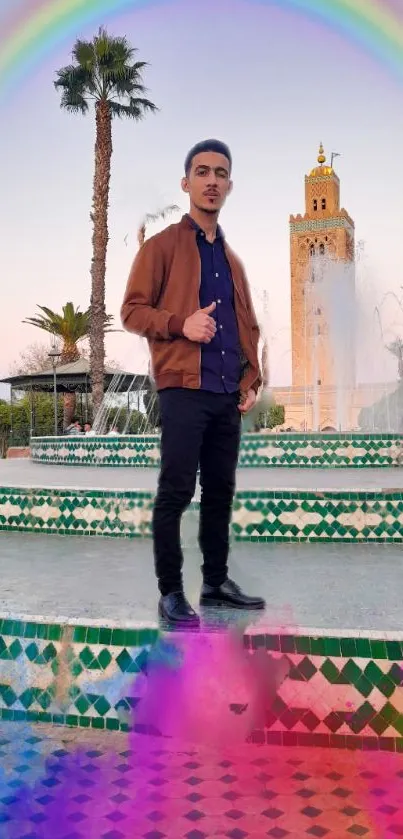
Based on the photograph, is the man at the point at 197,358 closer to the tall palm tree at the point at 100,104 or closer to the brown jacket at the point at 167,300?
the brown jacket at the point at 167,300

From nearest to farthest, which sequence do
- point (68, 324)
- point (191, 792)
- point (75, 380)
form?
point (191, 792) < point (75, 380) < point (68, 324)

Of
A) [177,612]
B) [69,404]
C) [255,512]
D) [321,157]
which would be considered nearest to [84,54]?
[69,404]

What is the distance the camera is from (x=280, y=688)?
6.53 ft

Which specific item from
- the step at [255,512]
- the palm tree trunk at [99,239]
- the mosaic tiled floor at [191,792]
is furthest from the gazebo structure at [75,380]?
the mosaic tiled floor at [191,792]

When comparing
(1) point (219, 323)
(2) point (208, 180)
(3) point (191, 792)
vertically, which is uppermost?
(2) point (208, 180)

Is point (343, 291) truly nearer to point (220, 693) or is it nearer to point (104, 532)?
point (104, 532)

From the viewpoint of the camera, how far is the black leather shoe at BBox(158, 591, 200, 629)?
218cm

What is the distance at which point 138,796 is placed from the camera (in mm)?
1634

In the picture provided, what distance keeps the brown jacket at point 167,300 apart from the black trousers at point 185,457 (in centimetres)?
7

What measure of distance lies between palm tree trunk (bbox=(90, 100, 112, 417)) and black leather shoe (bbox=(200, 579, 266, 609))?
1423 centimetres

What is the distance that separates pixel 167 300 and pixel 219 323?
0.55 ft

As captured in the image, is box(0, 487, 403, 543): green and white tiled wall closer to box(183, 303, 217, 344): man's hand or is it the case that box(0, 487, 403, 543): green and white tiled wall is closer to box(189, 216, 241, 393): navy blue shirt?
box(189, 216, 241, 393): navy blue shirt

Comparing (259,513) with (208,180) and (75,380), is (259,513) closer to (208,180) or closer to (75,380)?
(208,180)

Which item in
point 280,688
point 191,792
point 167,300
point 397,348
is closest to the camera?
point 191,792
